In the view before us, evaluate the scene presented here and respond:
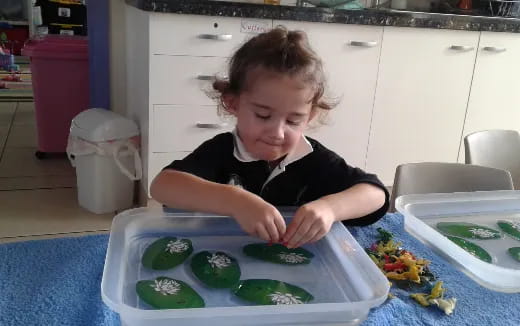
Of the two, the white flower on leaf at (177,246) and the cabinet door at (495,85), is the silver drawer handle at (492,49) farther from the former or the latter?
the white flower on leaf at (177,246)

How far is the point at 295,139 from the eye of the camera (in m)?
0.77

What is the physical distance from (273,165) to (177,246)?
1.13ft

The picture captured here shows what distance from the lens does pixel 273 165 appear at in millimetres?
895

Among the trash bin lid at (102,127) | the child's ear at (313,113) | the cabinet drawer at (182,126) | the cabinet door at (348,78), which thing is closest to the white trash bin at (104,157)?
the trash bin lid at (102,127)

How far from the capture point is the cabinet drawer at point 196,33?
69.6 inches

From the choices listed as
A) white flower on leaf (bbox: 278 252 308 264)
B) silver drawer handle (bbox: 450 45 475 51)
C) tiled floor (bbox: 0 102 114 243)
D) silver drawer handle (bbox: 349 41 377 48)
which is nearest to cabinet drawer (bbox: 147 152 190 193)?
tiled floor (bbox: 0 102 114 243)

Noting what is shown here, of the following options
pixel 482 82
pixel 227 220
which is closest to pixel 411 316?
pixel 227 220

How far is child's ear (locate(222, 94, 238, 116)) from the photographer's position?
0.83 metres

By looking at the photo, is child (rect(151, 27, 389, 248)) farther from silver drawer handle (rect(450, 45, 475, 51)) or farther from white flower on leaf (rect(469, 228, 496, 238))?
silver drawer handle (rect(450, 45, 475, 51))

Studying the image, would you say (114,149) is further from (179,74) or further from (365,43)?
(365,43)

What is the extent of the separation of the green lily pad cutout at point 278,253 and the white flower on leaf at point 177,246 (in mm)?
71

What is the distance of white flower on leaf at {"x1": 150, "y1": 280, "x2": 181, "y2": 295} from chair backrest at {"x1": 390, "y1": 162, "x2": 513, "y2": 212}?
0.69m

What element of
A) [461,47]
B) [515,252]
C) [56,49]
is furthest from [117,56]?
[515,252]

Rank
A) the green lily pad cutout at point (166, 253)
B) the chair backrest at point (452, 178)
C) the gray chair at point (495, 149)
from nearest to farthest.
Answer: the green lily pad cutout at point (166, 253), the chair backrest at point (452, 178), the gray chair at point (495, 149)
